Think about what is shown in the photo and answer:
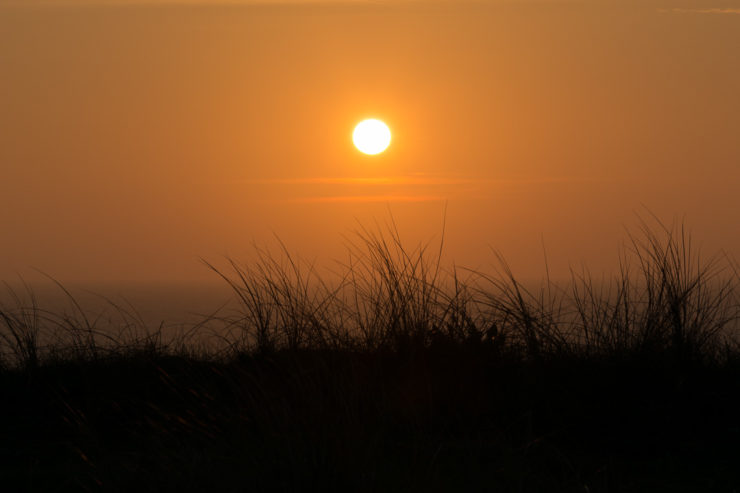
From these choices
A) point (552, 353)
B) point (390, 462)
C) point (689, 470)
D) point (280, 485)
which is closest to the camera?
point (280, 485)

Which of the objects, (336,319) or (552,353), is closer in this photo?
(552,353)

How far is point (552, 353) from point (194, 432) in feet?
5.18

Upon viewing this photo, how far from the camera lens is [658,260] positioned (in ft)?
13.0

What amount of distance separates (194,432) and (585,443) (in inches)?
53.5

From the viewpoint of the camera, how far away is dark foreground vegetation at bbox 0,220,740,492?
2.28 meters

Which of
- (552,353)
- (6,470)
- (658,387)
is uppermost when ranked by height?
(552,353)

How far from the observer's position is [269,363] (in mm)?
3496

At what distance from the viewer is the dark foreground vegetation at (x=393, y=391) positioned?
7.49 feet

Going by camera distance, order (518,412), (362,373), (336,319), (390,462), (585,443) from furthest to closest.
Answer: (336,319) → (362,373) → (518,412) → (585,443) → (390,462)

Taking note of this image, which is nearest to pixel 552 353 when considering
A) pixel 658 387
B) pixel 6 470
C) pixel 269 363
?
pixel 658 387

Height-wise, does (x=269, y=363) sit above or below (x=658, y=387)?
above

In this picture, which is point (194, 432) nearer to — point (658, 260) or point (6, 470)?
point (6, 470)

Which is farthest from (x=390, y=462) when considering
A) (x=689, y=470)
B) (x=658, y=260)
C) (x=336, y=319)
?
(x=658, y=260)

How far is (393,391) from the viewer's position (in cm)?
307
